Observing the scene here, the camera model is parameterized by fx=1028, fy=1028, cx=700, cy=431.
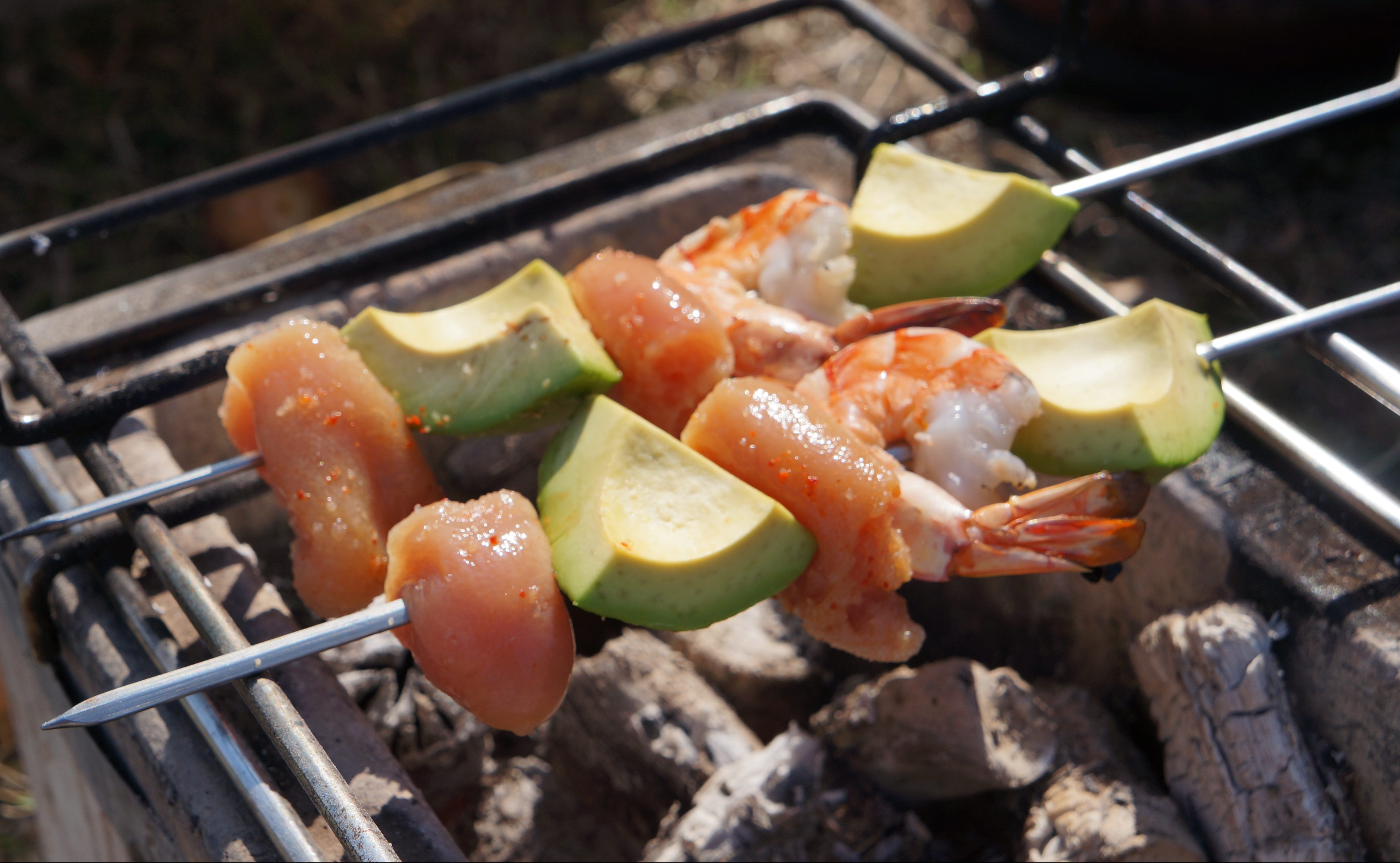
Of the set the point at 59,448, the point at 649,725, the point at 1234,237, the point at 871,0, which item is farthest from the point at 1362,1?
the point at 59,448

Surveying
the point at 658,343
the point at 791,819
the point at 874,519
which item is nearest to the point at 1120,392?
the point at 874,519

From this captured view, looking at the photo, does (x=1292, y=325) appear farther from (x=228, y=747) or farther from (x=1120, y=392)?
(x=228, y=747)

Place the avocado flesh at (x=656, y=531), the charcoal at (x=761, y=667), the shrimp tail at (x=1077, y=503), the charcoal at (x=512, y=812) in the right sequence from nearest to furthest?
the avocado flesh at (x=656, y=531) < the shrimp tail at (x=1077, y=503) < the charcoal at (x=512, y=812) < the charcoal at (x=761, y=667)

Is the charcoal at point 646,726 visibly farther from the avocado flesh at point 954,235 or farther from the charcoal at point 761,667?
the avocado flesh at point 954,235

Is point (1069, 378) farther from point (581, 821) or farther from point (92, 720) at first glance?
point (92, 720)

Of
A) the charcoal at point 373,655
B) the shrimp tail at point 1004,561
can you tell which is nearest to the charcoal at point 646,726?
the charcoal at point 373,655
